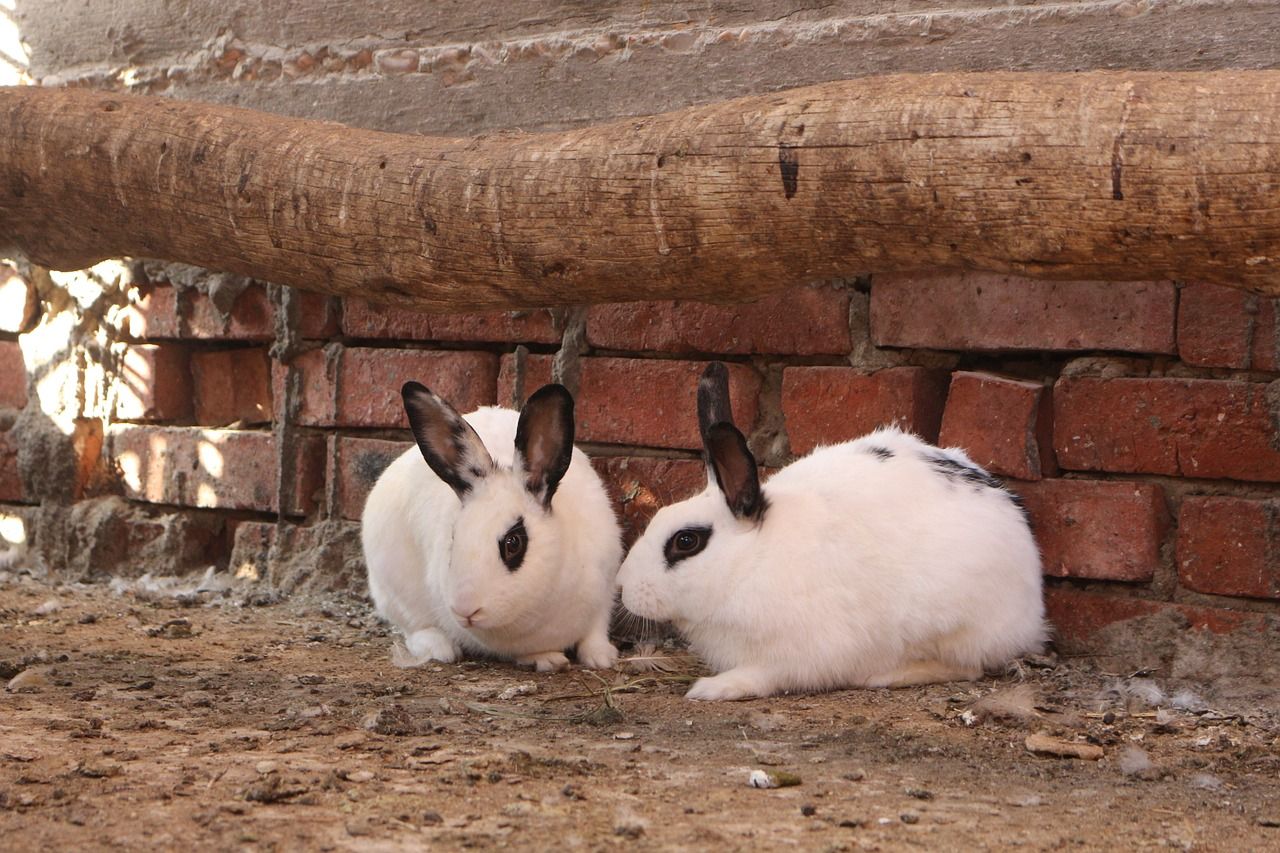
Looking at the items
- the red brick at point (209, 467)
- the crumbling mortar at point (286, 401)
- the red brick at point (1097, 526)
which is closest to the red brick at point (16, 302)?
the red brick at point (209, 467)

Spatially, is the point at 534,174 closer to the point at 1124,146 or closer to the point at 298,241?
the point at 298,241

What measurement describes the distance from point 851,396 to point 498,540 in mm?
804

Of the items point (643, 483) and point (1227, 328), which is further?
point (643, 483)

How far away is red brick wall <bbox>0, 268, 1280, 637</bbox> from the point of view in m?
2.71

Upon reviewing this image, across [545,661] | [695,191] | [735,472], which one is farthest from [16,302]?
[695,191]

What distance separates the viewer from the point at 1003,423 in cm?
290

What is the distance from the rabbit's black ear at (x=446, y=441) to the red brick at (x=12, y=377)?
5.66ft

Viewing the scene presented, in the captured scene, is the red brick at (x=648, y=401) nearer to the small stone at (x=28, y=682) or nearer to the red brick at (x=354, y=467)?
the red brick at (x=354, y=467)

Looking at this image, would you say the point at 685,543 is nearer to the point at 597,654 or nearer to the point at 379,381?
the point at 597,654

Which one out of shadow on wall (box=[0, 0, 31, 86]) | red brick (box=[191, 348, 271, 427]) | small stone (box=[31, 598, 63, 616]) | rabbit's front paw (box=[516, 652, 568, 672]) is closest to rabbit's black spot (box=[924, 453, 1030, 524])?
rabbit's front paw (box=[516, 652, 568, 672])

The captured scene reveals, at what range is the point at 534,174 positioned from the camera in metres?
2.57

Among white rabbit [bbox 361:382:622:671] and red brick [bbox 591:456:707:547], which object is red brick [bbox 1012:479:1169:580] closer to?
red brick [bbox 591:456:707:547]

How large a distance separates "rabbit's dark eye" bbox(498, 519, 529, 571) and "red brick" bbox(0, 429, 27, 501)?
1.88m

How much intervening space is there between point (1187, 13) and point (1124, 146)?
827 millimetres
